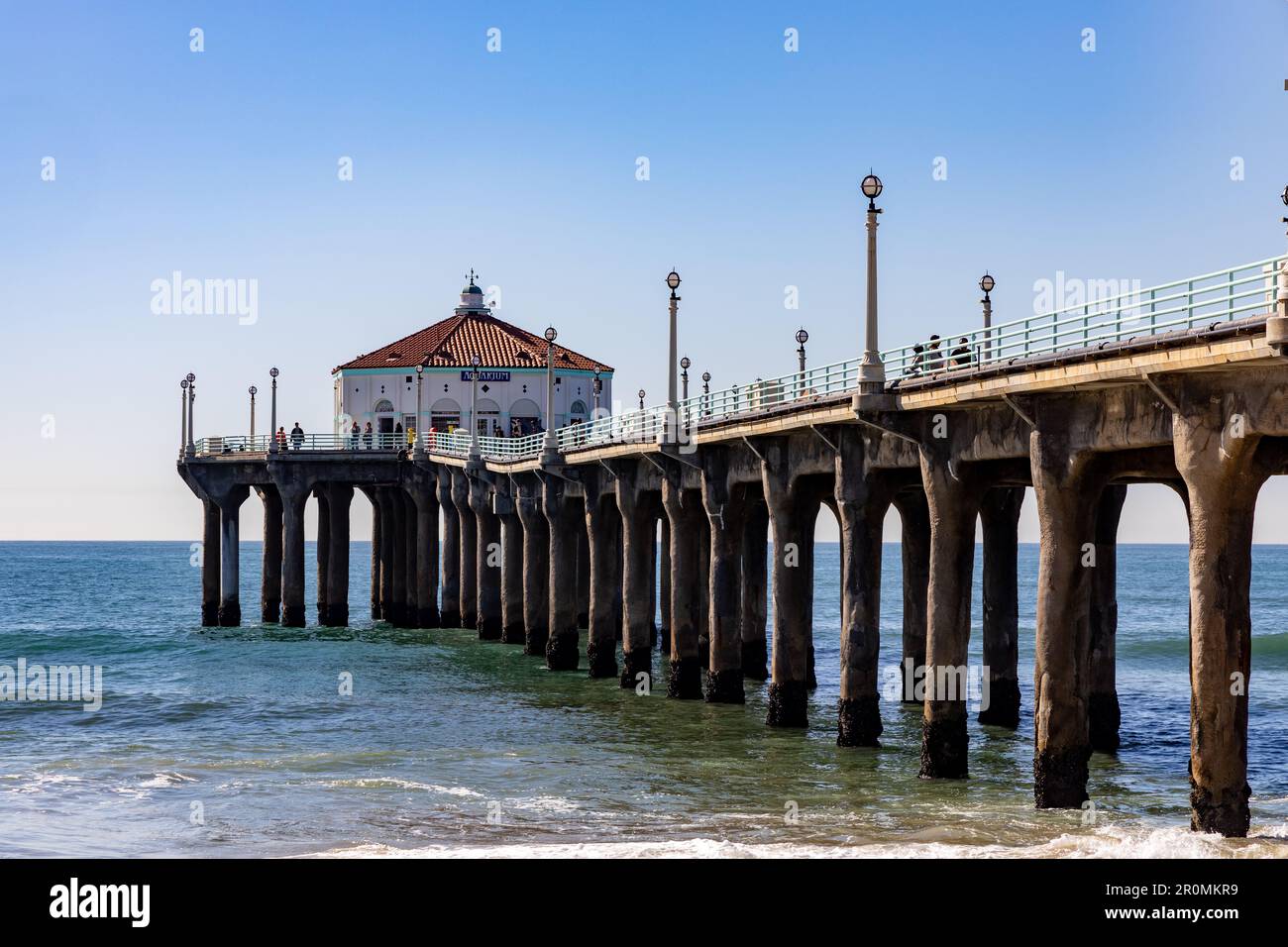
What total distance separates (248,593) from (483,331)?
59.9m

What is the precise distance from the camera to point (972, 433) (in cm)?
2672

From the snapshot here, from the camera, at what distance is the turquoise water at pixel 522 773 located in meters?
23.5

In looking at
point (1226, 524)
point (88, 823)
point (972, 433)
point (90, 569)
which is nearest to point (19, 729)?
point (88, 823)

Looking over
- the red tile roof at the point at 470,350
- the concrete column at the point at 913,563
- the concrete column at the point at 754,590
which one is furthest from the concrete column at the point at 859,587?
the red tile roof at the point at 470,350

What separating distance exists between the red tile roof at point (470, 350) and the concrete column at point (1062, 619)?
58877 millimetres

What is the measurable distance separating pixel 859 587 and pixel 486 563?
31391 millimetres

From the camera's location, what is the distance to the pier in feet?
65.6

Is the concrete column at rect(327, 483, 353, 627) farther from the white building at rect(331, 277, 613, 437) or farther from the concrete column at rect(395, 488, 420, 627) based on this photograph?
the white building at rect(331, 277, 613, 437)

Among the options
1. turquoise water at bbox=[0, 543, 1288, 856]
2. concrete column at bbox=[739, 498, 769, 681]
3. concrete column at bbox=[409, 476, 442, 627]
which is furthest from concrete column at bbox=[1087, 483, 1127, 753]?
concrete column at bbox=[409, 476, 442, 627]

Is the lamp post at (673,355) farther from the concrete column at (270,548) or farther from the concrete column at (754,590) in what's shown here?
the concrete column at (270,548)

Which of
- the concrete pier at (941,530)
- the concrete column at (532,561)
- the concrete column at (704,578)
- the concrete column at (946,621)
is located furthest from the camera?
the concrete column at (532,561)

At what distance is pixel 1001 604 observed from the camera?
3459cm
